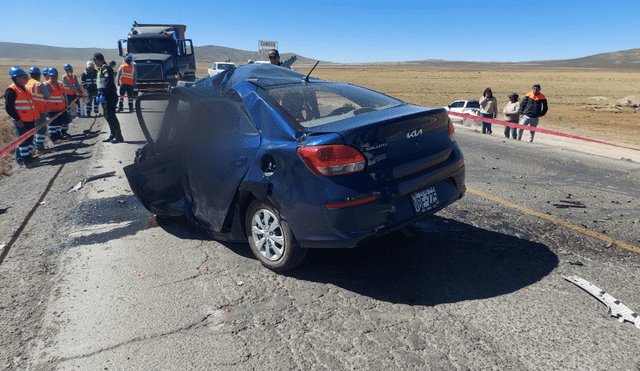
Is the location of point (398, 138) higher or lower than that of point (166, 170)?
higher

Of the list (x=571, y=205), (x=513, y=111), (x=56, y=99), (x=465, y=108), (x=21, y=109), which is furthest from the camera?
(x=465, y=108)

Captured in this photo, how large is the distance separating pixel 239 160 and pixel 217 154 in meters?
0.34

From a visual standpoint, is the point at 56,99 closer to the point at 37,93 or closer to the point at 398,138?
the point at 37,93

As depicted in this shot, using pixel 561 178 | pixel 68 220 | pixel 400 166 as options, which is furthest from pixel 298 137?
pixel 561 178

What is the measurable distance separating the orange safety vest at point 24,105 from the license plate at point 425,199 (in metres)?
8.99

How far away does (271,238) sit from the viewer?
388cm

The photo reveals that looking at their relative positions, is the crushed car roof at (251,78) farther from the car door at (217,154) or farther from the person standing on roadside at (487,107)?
the person standing on roadside at (487,107)

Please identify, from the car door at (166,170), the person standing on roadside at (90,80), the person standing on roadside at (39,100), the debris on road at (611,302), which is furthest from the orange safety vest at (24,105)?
the debris on road at (611,302)

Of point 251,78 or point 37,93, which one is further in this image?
point 37,93

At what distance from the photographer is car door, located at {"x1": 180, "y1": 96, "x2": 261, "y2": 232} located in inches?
154

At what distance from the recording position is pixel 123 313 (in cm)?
345

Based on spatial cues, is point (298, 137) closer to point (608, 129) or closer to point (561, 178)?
point (561, 178)

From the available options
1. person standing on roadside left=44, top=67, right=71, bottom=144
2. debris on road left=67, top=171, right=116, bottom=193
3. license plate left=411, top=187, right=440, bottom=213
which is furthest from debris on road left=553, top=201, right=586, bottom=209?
person standing on roadside left=44, top=67, right=71, bottom=144

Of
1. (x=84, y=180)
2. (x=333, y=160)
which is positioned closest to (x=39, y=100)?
(x=84, y=180)
